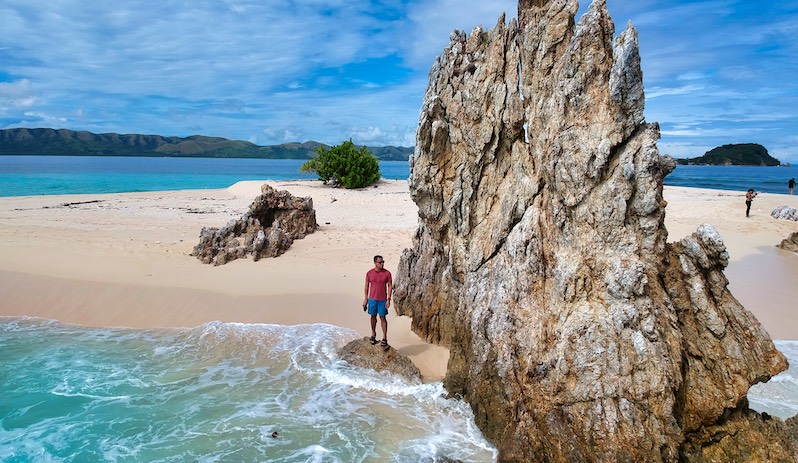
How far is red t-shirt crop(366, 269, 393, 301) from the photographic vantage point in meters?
8.54

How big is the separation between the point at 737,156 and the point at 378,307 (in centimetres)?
17708

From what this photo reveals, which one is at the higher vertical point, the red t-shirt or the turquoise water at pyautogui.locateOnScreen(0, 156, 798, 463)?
the red t-shirt

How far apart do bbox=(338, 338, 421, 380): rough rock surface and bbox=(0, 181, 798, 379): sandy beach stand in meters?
0.34

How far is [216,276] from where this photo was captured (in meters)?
13.2

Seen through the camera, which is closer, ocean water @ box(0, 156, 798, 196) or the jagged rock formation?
the jagged rock formation

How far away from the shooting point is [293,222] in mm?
16453

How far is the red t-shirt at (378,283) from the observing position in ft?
28.0

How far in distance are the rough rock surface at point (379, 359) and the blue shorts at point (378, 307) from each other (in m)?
0.58

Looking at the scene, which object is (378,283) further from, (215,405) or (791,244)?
(791,244)

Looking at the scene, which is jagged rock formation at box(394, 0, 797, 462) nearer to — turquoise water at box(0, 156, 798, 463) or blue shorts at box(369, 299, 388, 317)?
turquoise water at box(0, 156, 798, 463)

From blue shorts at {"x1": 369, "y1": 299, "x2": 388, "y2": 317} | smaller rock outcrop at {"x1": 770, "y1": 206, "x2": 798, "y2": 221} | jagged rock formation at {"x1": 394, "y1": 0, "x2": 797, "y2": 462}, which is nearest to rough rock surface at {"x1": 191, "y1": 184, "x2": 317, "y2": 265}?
blue shorts at {"x1": 369, "y1": 299, "x2": 388, "y2": 317}

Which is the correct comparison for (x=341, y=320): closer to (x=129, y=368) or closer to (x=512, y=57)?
(x=129, y=368)

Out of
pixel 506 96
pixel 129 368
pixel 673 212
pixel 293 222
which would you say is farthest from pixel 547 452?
pixel 673 212

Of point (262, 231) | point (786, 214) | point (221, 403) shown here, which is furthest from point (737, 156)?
point (221, 403)
